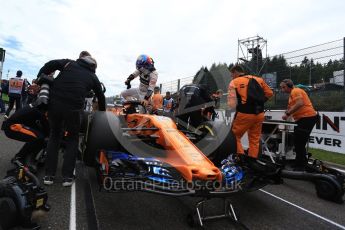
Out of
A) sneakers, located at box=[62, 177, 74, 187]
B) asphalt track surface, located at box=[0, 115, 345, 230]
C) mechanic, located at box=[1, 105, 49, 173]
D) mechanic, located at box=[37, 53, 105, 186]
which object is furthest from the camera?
mechanic, located at box=[1, 105, 49, 173]

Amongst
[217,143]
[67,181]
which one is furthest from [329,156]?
[67,181]

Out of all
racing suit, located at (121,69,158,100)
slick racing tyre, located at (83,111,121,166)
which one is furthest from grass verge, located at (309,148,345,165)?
slick racing tyre, located at (83,111,121,166)

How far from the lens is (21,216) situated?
229 centimetres

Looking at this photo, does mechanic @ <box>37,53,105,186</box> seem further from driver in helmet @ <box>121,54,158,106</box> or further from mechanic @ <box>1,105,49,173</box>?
driver in helmet @ <box>121,54,158,106</box>

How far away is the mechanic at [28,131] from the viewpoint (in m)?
4.10

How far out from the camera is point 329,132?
7523mm

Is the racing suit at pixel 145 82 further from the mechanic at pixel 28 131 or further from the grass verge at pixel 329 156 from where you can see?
the grass verge at pixel 329 156

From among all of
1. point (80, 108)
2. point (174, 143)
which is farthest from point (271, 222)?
point (80, 108)

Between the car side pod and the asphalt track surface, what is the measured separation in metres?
0.09

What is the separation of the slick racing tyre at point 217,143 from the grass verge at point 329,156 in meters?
3.29

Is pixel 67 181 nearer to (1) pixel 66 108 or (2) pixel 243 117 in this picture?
(1) pixel 66 108

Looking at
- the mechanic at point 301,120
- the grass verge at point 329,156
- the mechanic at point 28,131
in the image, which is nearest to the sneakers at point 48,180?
the mechanic at point 28,131

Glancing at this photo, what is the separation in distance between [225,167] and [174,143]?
546 mm

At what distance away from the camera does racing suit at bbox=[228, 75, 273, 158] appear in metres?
4.76
